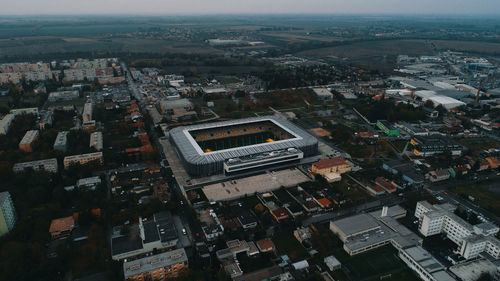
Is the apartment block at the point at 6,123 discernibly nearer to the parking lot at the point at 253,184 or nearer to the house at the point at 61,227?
the house at the point at 61,227

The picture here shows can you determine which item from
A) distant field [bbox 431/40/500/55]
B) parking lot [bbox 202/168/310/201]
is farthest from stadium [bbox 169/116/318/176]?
distant field [bbox 431/40/500/55]

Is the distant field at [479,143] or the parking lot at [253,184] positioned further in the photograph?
the distant field at [479,143]

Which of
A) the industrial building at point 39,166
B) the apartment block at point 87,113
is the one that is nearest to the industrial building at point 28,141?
the industrial building at point 39,166

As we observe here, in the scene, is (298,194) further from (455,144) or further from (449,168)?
(455,144)

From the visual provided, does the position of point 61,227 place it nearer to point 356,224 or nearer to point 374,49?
point 356,224

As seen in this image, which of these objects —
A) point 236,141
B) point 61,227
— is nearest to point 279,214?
point 61,227

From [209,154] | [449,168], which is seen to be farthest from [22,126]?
[449,168]
